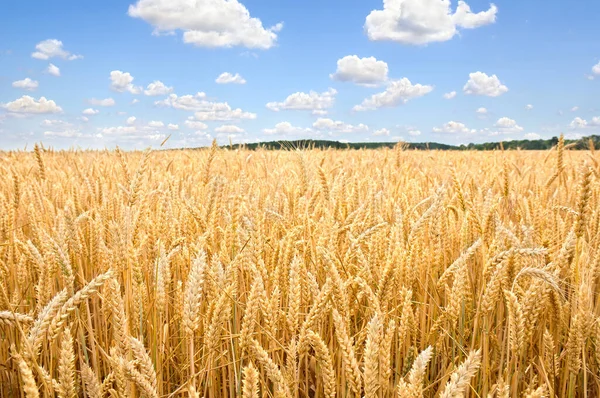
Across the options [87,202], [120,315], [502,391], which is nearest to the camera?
[502,391]

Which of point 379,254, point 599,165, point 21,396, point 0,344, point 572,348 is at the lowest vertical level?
point 21,396

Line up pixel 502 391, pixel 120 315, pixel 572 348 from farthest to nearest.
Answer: pixel 572 348
pixel 120 315
pixel 502 391

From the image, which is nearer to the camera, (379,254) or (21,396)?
(21,396)

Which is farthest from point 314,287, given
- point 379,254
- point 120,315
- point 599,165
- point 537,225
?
point 599,165

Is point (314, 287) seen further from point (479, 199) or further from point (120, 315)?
point (479, 199)

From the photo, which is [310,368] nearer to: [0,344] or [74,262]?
[0,344]

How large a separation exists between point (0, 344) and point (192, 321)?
1.04 meters

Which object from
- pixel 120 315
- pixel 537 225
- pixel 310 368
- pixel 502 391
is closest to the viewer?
pixel 502 391

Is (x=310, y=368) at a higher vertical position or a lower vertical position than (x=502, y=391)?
A: lower

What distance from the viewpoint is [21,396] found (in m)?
1.40

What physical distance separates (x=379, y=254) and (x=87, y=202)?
98.6 inches

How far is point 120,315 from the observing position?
3.17 feet

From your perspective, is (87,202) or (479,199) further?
(87,202)

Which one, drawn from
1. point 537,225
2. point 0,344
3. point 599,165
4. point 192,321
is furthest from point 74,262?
point 599,165
